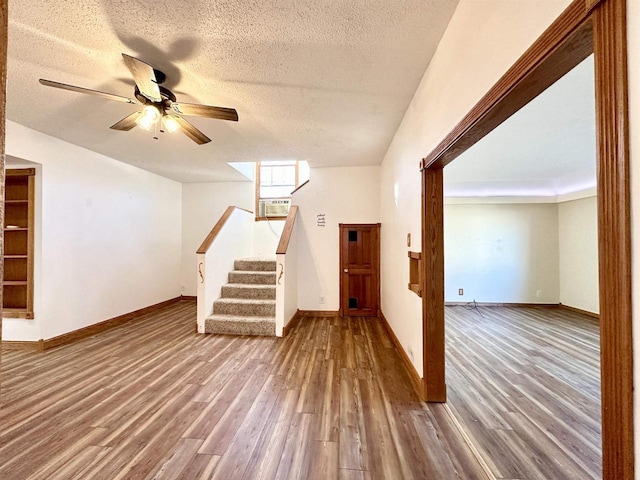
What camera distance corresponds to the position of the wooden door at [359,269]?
477cm

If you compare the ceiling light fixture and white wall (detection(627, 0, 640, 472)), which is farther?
the ceiling light fixture

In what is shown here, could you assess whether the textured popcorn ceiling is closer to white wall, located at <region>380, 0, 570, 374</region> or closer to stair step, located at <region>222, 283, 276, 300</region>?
white wall, located at <region>380, 0, 570, 374</region>

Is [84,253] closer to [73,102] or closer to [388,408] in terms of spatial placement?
[73,102]

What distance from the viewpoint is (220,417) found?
6.66 ft

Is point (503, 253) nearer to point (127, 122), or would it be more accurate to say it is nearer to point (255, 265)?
point (255, 265)

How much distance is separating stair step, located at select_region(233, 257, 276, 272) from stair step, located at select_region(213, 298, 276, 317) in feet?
2.79

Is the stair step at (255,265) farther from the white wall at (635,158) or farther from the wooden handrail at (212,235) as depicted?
the white wall at (635,158)

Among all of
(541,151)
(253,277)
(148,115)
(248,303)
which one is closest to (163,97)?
(148,115)

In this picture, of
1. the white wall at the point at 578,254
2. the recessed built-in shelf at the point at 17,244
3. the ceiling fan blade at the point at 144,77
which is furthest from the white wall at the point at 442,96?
the recessed built-in shelf at the point at 17,244

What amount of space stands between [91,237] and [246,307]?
2527 mm

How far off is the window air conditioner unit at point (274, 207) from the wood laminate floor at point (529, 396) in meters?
3.98

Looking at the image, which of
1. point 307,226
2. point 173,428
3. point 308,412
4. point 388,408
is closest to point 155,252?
Answer: point 307,226

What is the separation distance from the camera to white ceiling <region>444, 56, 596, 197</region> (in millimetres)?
2162

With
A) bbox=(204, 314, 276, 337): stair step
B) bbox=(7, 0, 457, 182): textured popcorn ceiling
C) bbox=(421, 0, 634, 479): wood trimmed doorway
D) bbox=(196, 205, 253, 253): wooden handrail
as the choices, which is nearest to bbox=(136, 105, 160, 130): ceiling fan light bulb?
bbox=(7, 0, 457, 182): textured popcorn ceiling
